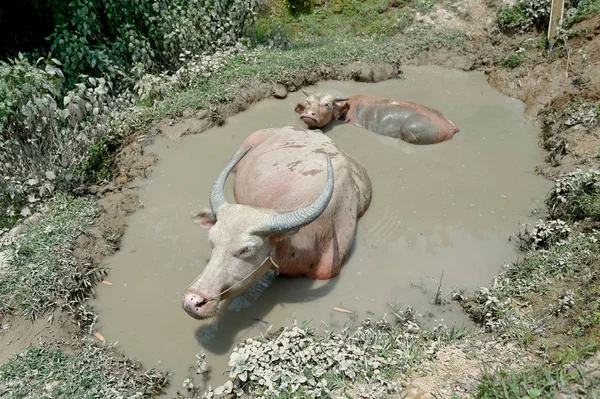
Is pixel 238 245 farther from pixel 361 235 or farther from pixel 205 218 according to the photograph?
pixel 361 235

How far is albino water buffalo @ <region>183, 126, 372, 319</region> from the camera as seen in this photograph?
3.43 m

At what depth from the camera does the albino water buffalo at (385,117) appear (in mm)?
6090

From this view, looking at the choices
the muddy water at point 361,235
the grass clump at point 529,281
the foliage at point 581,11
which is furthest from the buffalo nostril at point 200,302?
the foliage at point 581,11

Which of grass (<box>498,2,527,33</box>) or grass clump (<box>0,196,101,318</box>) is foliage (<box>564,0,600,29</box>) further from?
grass clump (<box>0,196,101,318</box>)

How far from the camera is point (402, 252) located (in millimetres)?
4520

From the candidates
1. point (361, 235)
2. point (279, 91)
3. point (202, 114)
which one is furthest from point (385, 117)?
point (202, 114)

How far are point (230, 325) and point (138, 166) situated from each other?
2.61 metres

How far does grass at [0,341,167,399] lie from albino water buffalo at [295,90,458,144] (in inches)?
157

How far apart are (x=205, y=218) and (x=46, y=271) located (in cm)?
146

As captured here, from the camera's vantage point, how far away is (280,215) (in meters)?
3.56

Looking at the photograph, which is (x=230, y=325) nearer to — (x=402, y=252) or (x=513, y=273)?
(x=402, y=252)

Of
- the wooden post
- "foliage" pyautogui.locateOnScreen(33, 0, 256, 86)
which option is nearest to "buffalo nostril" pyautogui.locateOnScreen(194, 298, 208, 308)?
"foliage" pyautogui.locateOnScreen(33, 0, 256, 86)

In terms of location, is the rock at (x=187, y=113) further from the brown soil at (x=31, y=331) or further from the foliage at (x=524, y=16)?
the foliage at (x=524, y=16)

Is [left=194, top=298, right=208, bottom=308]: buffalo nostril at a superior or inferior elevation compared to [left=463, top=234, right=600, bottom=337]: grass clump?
superior
